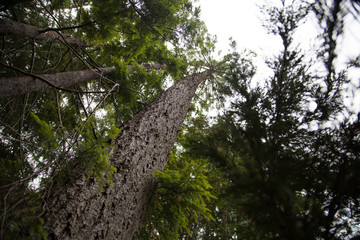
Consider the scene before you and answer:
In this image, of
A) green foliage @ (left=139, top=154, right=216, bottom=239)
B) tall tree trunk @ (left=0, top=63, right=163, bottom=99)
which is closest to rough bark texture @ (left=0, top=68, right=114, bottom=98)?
tall tree trunk @ (left=0, top=63, right=163, bottom=99)

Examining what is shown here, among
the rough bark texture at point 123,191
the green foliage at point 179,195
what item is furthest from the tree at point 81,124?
the green foliage at point 179,195

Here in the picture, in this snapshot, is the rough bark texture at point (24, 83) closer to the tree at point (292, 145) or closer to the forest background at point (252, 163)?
the forest background at point (252, 163)

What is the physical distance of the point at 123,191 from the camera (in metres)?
2.27

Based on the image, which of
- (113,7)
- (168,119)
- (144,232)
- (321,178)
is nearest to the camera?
(321,178)

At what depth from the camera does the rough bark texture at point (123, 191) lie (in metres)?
1.71

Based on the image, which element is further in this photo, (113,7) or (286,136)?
(113,7)

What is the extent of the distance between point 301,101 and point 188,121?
5568mm

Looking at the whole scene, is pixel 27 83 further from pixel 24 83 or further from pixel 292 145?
pixel 292 145

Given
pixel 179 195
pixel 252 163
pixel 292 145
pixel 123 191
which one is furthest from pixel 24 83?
pixel 292 145

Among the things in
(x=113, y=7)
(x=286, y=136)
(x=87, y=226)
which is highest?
(x=113, y=7)

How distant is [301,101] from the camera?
1797mm

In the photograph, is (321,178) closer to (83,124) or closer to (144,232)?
(83,124)

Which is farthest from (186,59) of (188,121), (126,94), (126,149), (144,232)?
(144,232)

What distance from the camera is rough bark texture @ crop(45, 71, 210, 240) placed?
171 cm
